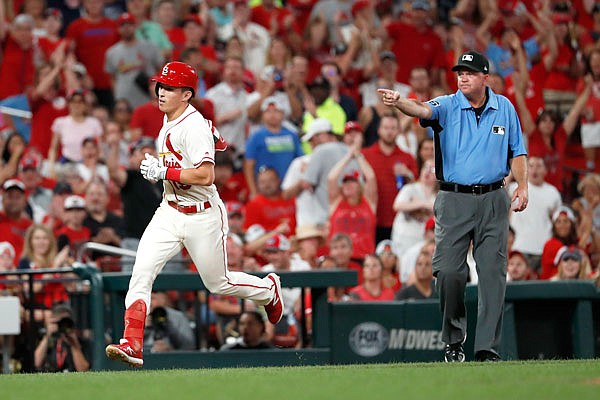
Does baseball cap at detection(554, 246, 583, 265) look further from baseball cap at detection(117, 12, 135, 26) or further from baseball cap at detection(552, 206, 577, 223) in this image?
baseball cap at detection(117, 12, 135, 26)

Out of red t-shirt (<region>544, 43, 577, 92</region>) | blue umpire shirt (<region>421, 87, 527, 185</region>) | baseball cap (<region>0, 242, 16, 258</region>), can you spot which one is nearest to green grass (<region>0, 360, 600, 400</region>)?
blue umpire shirt (<region>421, 87, 527, 185</region>)

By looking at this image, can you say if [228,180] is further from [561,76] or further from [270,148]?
[561,76]

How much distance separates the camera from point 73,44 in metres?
18.6

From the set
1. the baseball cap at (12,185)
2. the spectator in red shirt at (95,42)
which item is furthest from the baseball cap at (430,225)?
the spectator in red shirt at (95,42)

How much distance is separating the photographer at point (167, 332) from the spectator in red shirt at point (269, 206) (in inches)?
130

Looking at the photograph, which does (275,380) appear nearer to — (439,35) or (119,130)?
(119,130)

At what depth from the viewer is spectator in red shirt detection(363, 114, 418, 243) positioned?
1576 centimetres

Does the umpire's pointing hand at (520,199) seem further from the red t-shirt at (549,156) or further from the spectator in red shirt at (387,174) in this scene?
the red t-shirt at (549,156)

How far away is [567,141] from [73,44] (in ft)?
22.1

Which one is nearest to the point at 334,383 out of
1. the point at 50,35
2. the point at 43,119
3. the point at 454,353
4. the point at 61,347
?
the point at 454,353

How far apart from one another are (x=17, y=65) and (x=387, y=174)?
5375mm

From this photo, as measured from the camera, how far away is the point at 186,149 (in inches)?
370

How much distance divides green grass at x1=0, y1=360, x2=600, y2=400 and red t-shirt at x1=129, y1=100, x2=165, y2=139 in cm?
767

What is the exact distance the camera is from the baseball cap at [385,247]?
47.5 ft
